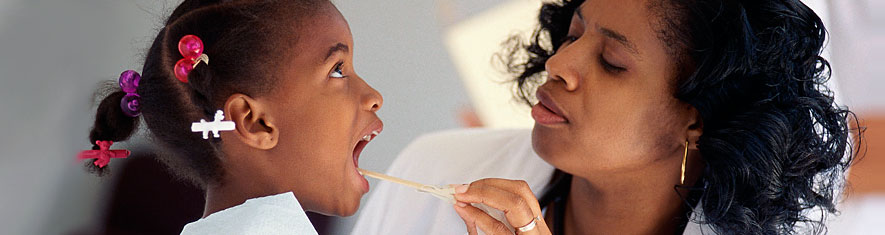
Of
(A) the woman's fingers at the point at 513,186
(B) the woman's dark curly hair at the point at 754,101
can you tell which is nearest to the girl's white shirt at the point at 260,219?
(A) the woman's fingers at the point at 513,186

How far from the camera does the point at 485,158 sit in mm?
1509

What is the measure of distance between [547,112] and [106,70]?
1029 mm

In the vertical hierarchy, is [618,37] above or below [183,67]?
below

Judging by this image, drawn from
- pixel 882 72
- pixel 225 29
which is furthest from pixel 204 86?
pixel 882 72

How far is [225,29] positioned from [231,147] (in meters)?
0.14

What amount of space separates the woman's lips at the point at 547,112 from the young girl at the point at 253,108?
286 millimetres

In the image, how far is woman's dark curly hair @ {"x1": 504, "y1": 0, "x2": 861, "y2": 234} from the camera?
1.10m

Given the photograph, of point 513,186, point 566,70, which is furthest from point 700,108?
point 513,186

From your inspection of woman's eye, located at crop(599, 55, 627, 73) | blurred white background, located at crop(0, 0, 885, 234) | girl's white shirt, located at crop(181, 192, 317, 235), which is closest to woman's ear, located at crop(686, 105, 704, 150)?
woman's eye, located at crop(599, 55, 627, 73)

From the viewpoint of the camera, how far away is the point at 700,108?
3.67 feet

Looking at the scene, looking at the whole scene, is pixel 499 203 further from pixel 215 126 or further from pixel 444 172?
pixel 444 172

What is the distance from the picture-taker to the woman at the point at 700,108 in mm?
1101

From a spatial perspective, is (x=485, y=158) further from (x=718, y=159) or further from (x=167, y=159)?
(x=167, y=159)

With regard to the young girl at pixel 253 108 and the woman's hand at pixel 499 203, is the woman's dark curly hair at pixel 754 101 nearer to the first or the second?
the woman's hand at pixel 499 203
